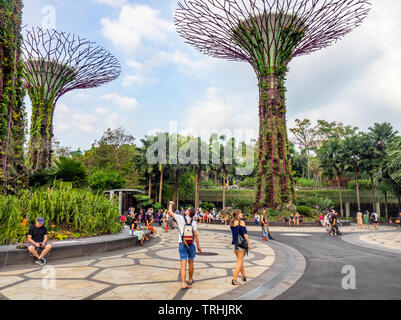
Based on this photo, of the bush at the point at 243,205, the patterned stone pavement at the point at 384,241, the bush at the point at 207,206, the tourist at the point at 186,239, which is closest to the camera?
the tourist at the point at 186,239

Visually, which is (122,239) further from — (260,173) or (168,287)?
(260,173)

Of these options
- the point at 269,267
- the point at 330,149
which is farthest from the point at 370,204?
the point at 269,267

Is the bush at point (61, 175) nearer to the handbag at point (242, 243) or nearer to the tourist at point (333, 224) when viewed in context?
the handbag at point (242, 243)

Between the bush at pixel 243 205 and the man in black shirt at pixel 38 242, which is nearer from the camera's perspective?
the man in black shirt at pixel 38 242

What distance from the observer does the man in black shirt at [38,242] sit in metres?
7.17

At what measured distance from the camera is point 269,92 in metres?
25.7

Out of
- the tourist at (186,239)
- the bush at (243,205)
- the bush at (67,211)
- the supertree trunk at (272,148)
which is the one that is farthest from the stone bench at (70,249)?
the bush at (243,205)

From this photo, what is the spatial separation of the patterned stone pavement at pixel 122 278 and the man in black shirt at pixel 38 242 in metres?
0.29

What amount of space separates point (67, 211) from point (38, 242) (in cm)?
284

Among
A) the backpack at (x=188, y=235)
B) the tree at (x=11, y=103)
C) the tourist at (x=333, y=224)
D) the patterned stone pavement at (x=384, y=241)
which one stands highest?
the tree at (x=11, y=103)

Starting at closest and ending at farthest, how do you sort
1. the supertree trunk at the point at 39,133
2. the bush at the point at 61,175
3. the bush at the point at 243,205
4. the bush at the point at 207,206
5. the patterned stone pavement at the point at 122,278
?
the patterned stone pavement at the point at 122,278 → the bush at the point at 61,175 → the supertree trunk at the point at 39,133 → the bush at the point at 243,205 → the bush at the point at 207,206

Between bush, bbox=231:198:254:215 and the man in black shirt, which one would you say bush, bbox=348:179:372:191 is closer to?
bush, bbox=231:198:254:215

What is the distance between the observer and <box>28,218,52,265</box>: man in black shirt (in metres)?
7.17

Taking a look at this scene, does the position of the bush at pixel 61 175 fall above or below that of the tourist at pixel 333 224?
above
